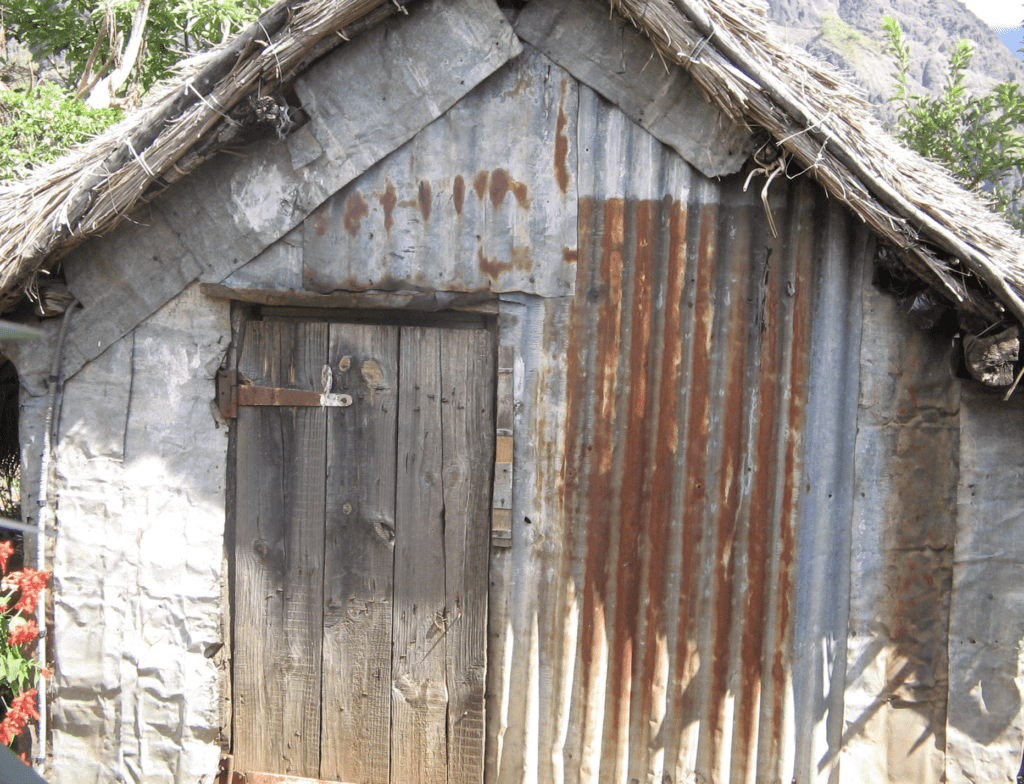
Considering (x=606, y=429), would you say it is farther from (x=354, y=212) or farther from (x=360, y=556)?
(x=354, y=212)

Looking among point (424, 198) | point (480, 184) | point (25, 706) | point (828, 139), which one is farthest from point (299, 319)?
point (828, 139)

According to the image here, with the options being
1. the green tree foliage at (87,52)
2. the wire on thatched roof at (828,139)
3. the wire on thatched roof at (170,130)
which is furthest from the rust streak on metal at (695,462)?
the green tree foliage at (87,52)

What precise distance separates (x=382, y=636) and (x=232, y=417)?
1.13 metres

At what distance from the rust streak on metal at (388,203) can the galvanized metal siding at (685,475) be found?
0.62 m

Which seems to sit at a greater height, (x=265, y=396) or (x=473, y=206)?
(x=473, y=206)

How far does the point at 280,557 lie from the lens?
3.09 metres

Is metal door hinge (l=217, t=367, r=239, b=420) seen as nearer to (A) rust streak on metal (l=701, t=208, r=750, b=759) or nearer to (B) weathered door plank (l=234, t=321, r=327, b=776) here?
(B) weathered door plank (l=234, t=321, r=327, b=776)

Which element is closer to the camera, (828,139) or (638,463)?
(828,139)

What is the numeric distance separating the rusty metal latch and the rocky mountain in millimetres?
36660

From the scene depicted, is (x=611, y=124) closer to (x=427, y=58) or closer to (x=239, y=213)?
(x=427, y=58)

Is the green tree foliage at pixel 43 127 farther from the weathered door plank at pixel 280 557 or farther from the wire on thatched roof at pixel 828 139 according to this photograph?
the wire on thatched roof at pixel 828 139

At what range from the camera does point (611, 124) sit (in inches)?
108

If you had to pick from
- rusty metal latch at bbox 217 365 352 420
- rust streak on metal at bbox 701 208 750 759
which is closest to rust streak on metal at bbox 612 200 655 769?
rust streak on metal at bbox 701 208 750 759

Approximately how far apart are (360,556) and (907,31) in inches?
1837
